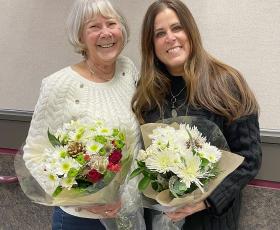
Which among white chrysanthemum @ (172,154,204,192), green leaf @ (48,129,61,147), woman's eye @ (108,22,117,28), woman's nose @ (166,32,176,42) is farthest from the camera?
woman's eye @ (108,22,117,28)

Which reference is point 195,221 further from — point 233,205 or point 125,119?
point 125,119

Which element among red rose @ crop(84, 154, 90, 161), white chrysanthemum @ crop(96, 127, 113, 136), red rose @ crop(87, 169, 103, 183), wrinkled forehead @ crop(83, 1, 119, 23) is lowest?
red rose @ crop(87, 169, 103, 183)

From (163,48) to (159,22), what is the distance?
0.28ft

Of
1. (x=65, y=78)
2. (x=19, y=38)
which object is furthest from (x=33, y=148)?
(x=19, y=38)

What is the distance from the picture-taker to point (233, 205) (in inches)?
47.3

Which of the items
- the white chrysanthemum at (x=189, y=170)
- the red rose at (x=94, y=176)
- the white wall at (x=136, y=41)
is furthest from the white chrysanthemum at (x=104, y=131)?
the white wall at (x=136, y=41)

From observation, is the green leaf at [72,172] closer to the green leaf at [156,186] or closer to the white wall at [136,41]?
the green leaf at [156,186]

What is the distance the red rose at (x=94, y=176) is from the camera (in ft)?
3.12

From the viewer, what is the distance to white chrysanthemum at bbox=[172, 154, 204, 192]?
0.91 m

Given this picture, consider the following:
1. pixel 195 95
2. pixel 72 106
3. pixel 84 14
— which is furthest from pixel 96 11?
pixel 195 95

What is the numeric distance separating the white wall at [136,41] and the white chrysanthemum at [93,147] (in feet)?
2.19

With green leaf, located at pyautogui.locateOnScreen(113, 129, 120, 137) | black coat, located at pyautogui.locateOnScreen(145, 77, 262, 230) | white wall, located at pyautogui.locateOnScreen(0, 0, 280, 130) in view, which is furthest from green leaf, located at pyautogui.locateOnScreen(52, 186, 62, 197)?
white wall, located at pyautogui.locateOnScreen(0, 0, 280, 130)

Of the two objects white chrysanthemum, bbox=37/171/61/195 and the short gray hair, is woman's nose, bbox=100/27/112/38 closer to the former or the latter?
the short gray hair

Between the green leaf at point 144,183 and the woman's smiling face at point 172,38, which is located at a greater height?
the woman's smiling face at point 172,38
